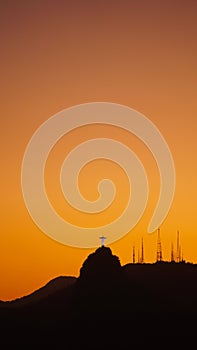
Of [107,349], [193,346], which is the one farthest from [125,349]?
[193,346]

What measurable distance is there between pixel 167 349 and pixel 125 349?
Result: 12732 mm

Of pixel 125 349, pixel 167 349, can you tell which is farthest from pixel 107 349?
pixel 167 349

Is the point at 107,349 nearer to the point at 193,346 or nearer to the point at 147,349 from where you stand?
the point at 147,349

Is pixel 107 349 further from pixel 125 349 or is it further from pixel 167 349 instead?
pixel 167 349

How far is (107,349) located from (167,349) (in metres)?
18.8

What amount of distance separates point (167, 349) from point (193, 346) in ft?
26.0

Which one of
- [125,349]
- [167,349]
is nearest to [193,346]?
[167,349]

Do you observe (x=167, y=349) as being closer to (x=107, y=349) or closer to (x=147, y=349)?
(x=147, y=349)

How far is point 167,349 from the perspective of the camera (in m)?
193

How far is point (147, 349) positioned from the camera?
19362cm

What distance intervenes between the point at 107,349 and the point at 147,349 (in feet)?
43.0

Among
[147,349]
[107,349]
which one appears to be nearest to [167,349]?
[147,349]
